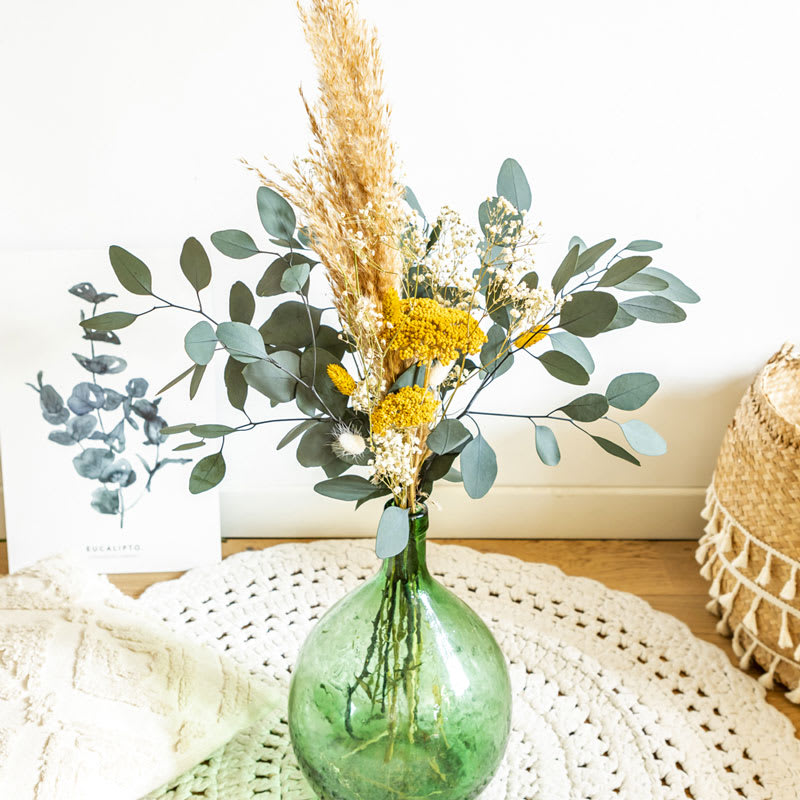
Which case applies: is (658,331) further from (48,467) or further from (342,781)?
(48,467)

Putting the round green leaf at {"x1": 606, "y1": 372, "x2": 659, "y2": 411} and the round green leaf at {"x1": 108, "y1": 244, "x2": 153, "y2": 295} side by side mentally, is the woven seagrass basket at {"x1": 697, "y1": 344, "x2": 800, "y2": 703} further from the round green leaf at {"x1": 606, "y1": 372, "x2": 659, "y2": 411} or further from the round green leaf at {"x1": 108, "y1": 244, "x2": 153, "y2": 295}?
the round green leaf at {"x1": 108, "y1": 244, "x2": 153, "y2": 295}

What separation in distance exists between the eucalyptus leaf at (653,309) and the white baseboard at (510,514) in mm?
610

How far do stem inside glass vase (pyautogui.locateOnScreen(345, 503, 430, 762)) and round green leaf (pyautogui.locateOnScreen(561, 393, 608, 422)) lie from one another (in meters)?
0.16

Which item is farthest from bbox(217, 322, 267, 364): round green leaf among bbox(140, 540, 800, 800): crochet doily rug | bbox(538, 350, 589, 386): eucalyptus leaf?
bbox(140, 540, 800, 800): crochet doily rug

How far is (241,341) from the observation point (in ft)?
1.96

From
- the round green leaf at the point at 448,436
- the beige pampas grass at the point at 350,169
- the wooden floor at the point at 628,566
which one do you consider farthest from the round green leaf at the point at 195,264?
the wooden floor at the point at 628,566

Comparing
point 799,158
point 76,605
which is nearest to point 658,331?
point 799,158

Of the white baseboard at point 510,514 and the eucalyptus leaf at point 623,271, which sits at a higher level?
the eucalyptus leaf at point 623,271

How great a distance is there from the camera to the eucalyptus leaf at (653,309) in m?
0.63

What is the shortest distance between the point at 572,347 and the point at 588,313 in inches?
2.0

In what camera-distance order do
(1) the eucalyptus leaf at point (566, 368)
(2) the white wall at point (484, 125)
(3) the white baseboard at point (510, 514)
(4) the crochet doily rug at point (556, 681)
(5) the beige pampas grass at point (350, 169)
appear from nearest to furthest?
(5) the beige pampas grass at point (350, 169)
(1) the eucalyptus leaf at point (566, 368)
(4) the crochet doily rug at point (556, 681)
(2) the white wall at point (484, 125)
(3) the white baseboard at point (510, 514)

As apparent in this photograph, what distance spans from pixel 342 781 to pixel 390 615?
155 mm

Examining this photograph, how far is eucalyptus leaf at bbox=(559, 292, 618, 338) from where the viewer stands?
0.59 meters

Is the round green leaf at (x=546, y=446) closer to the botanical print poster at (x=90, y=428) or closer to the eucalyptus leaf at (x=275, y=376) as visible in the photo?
the eucalyptus leaf at (x=275, y=376)
